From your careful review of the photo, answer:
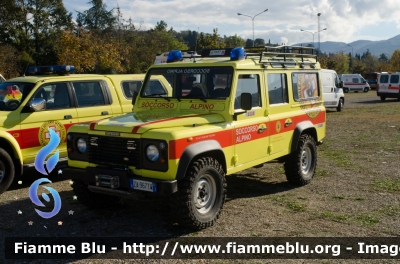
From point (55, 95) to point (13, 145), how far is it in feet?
4.20

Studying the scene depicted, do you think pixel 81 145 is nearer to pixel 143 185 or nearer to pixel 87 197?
pixel 87 197

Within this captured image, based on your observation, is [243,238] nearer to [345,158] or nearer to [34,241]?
[34,241]

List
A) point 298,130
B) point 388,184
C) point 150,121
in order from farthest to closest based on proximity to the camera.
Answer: point 388,184 < point 298,130 < point 150,121

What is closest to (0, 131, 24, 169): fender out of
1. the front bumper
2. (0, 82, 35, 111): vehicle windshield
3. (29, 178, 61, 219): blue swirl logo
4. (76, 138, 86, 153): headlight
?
(0, 82, 35, 111): vehicle windshield

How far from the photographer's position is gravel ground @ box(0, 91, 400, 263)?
5535mm

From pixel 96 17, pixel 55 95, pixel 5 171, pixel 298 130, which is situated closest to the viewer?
pixel 5 171

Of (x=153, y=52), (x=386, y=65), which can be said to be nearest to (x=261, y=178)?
(x=153, y=52)

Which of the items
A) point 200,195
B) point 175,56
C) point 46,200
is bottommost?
point 46,200

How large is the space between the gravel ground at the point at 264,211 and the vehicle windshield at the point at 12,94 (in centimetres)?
152

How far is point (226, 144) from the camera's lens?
585cm

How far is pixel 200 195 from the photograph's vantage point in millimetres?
5602

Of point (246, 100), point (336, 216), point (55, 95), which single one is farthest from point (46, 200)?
point (336, 216)

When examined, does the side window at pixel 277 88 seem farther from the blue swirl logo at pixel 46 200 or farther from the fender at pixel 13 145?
the fender at pixel 13 145

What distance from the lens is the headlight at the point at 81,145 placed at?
5730 millimetres
